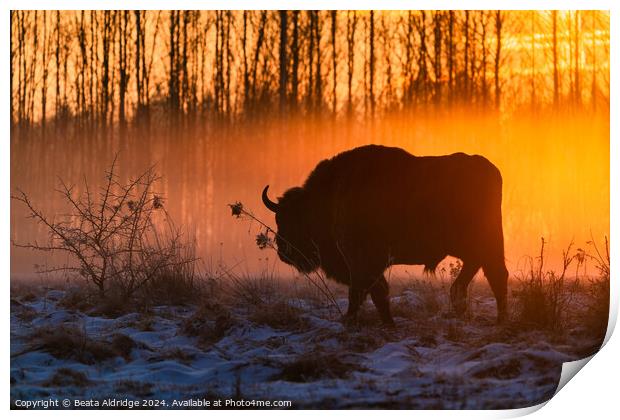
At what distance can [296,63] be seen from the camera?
28.1 ft

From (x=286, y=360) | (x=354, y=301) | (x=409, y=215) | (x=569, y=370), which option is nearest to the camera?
(x=286, y=360)

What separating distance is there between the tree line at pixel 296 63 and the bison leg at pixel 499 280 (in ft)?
4.79

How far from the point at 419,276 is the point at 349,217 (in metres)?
0.86

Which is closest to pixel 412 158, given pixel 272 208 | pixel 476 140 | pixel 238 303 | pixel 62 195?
pixel 476 140

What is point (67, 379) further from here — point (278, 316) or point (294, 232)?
point (294, 232)

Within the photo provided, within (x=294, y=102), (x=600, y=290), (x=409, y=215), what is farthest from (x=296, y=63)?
(x=600, y=290)

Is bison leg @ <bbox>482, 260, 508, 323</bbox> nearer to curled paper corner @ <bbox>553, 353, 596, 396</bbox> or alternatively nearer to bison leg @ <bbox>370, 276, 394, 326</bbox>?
curled paper corner @ <bbox>553, 353, 596, 396</bbox>

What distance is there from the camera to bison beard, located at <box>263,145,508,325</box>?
8484 mm

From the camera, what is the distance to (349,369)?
7695mm

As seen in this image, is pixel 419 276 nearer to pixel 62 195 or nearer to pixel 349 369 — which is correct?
pixel 349 369

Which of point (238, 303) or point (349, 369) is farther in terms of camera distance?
point (238, 303)

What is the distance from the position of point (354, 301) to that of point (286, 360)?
984 mm

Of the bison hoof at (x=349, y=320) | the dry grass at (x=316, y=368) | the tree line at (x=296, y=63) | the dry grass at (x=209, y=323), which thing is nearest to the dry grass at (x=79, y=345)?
the dry grass at (x=209, y=323)

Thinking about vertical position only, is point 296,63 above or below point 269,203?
above
